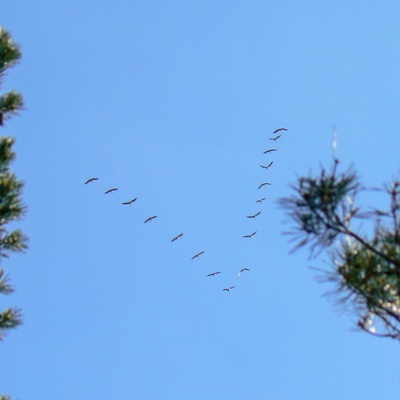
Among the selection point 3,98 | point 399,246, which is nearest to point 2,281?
point 3,98

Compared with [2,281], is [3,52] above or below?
above

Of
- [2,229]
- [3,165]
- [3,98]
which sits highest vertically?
[3,98]

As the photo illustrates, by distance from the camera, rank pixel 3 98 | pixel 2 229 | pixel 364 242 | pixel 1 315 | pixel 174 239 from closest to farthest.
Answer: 1. pixel 364 242
2. pixel 1 315
3. pixel 2 229
4. pixel 3 98
5. pixel 174 239

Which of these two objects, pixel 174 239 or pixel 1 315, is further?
pixel 174 239

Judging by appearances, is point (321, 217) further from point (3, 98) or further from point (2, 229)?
point (3, 98)

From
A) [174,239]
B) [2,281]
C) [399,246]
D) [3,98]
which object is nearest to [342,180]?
[399,246]

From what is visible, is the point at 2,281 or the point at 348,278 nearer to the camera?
the point at 348,278

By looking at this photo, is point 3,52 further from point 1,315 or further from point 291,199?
point 291,199

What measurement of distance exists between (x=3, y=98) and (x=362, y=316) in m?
6.80

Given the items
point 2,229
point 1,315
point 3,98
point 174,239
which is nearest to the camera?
point 1,315

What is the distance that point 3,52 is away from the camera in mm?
10570

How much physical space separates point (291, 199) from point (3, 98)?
6.13 m

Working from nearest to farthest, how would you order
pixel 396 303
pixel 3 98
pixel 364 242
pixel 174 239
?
pixel 364 242, pixel 396 303, pixel 3 98, pixel 174 239

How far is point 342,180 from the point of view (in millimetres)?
6047
